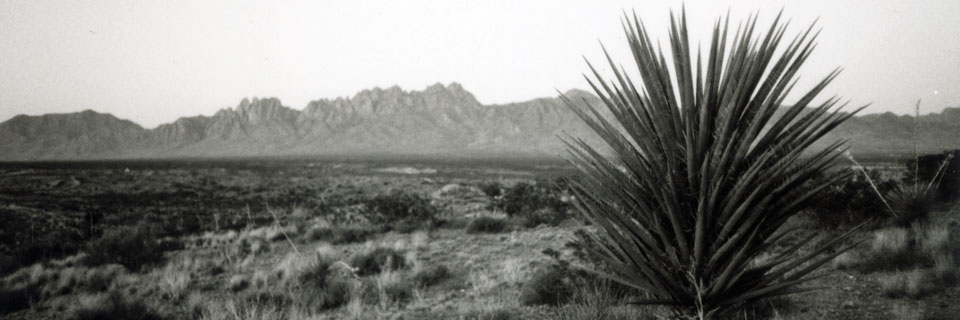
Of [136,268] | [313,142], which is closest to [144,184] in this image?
[136,268]

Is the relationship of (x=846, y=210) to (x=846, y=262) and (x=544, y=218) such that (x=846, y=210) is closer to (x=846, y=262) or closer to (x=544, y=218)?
(x=846, y=262)

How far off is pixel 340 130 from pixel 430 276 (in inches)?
6570

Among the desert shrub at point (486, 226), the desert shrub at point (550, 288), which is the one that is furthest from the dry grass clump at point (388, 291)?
the desert shrub at point (486, 226)

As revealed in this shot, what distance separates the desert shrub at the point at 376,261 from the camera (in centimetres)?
966

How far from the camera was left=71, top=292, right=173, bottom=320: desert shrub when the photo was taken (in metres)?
7.47

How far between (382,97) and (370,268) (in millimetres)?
187677

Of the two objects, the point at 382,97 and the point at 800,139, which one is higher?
the point at 382,97

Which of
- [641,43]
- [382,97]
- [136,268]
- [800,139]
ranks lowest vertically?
[136,268]

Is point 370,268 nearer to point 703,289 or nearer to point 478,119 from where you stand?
point 703,289

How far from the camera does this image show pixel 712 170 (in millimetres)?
1567

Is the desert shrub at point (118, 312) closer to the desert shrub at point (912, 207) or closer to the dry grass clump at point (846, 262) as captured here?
the dry grass clump at point (846, 262)

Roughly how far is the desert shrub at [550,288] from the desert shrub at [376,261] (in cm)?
358

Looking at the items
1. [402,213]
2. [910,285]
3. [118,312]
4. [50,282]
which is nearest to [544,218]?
[402,213]

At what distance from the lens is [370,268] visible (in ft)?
32.1
